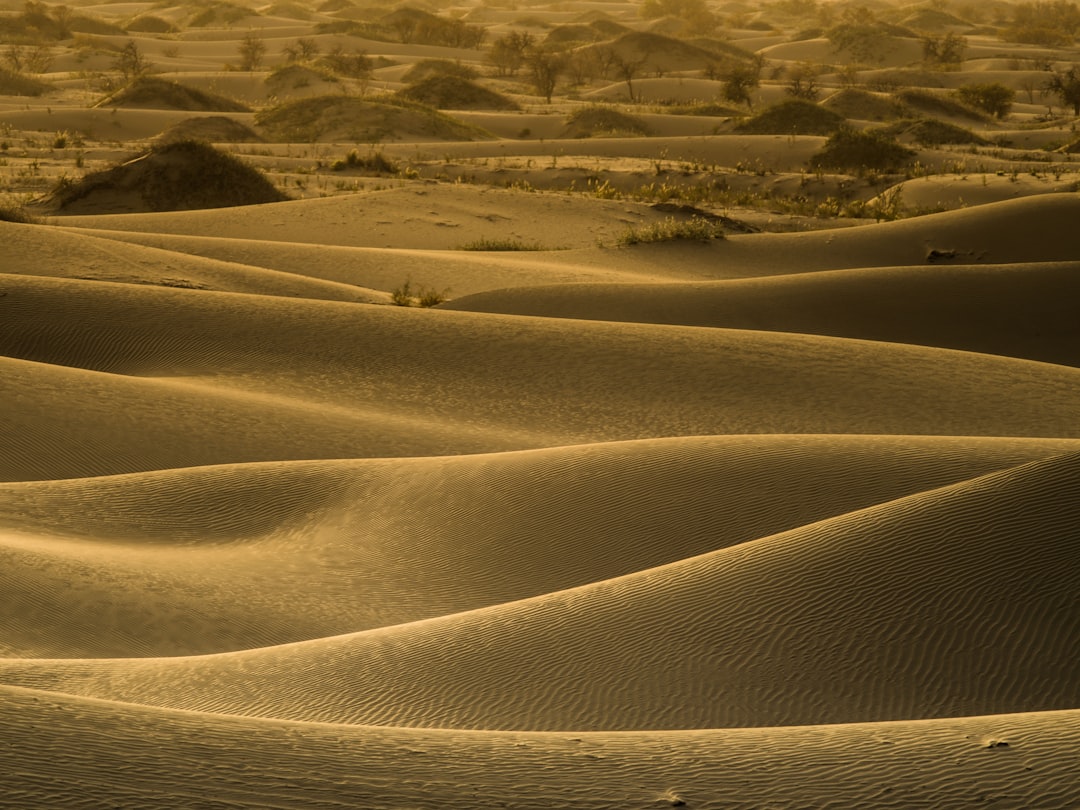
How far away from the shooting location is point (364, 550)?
522 cm

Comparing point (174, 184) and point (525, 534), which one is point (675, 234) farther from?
point (525, 534)

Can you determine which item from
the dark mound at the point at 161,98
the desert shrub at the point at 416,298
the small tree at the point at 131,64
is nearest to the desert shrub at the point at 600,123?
the dark mound at the point at 161,98

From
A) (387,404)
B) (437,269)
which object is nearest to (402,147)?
(437,269)

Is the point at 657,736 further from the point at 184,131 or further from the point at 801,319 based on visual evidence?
the point at 184,131

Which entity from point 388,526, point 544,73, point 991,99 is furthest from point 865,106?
point 388,526

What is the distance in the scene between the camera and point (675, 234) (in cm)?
1648

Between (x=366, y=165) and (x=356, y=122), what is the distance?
21.4 feet

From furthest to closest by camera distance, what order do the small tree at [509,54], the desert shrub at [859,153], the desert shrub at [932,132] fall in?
the small tree at [509,54]
the desert shrub at [932,132]
the desert shrub at [859,153]

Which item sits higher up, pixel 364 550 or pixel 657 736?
pixel 657 736

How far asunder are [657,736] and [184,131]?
26589mm

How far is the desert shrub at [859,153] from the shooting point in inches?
986

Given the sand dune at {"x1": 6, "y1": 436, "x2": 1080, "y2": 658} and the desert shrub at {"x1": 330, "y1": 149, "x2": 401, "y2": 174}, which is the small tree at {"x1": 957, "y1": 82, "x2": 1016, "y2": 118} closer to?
the desert shrub at {"x1": 330, "y1": 149, "x2": 401, "y2": 174}

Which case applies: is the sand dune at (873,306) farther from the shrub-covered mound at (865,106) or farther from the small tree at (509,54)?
the small tree at (509,54)

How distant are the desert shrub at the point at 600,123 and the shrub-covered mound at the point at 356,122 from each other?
2.20 metres
